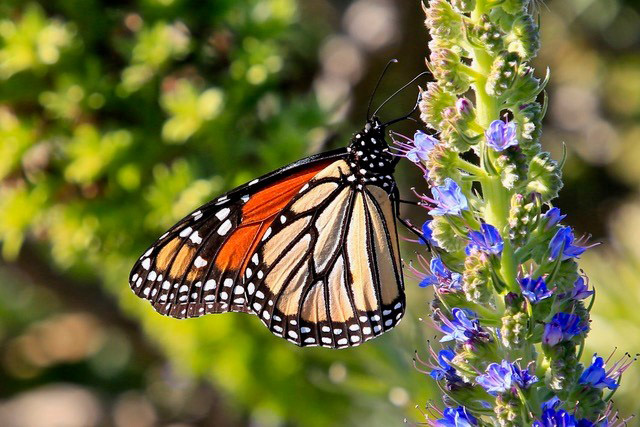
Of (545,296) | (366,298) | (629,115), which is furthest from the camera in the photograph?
(629,115)

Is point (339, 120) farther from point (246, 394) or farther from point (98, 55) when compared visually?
point (246, 394)

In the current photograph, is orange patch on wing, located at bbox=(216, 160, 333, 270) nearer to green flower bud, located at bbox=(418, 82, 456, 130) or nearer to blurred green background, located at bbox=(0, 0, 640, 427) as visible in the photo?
blurred green background, located at bbox=(0, 0, 640, 427)

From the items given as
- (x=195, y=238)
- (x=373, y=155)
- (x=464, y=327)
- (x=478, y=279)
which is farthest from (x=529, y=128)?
(x=195, y=238)

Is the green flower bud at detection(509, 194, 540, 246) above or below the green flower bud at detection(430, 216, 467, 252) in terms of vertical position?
below

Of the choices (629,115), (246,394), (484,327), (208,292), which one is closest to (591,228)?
(629,115)

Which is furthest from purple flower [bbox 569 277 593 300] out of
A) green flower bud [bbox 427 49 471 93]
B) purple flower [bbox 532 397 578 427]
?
green flower bud [bbox 427 49 471 93]

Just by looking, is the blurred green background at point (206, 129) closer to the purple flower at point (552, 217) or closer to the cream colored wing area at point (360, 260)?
the cream colored wing area at point (360, 260)
